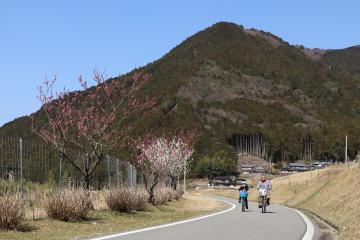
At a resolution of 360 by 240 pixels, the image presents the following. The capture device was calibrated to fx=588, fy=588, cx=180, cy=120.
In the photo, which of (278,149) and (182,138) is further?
(278,149)

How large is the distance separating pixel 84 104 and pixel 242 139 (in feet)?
587

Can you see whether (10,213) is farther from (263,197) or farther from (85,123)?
(263,197)

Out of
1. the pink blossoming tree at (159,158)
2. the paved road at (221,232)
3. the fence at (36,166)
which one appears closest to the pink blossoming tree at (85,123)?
the fence at (36,166)

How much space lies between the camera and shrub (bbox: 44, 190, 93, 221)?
15.6 m

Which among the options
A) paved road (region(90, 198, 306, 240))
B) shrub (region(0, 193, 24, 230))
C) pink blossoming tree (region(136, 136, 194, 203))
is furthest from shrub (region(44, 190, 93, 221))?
pink blossoming tree (region(136, 136, 194, 203))

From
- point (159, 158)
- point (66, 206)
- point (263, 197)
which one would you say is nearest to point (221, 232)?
point (66, 206)

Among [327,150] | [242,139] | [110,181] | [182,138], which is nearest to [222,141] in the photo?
[242,139]

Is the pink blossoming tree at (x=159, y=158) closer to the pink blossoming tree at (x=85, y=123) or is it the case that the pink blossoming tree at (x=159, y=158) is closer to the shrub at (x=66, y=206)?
the pink blossoming tree at (x=85, y=123)

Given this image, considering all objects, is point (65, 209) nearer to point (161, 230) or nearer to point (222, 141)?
point (161, 230)

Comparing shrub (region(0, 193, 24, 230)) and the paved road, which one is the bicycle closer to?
the paved road

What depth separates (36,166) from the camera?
60.9ft

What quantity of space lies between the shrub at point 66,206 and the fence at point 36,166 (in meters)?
0.90

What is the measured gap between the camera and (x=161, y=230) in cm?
1430

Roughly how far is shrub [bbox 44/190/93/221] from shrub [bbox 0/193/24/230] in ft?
6.47
